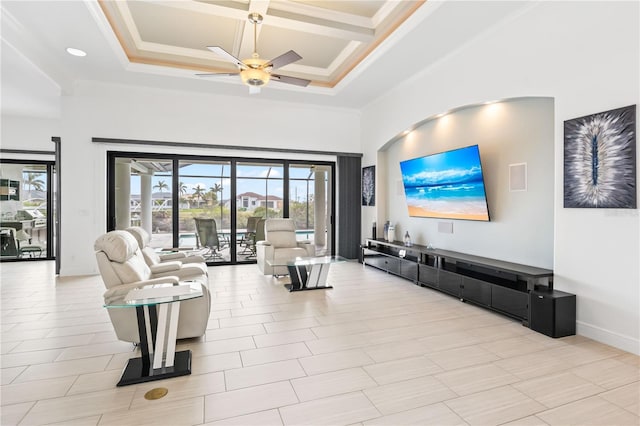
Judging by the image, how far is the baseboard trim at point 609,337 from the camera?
9.38ft

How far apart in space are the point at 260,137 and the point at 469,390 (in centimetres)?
584

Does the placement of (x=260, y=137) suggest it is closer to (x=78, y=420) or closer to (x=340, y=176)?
(x=340, y=176)

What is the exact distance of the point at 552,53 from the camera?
346 cm

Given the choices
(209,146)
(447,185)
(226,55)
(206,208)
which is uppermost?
(226,55)

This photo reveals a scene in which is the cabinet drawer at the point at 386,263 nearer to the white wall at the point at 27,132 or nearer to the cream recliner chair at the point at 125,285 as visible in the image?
the cream recliner chair at the point at 125,285

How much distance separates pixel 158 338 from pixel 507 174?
13.8ft

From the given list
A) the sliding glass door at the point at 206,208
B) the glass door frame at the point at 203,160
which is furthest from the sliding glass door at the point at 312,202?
the sliding glass door at the point at 206,208

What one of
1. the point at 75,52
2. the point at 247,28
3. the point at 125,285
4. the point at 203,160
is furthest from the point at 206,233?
the point at 125,285

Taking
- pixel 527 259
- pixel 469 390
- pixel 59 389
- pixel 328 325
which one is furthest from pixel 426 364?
pixel 59 389

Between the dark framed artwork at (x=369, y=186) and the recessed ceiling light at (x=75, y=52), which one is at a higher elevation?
the recessed ceiling light at (x=75, y=52)

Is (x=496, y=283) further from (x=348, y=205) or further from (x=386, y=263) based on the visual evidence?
(x=348, y=205)

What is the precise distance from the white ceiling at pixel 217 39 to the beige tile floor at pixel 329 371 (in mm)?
3363

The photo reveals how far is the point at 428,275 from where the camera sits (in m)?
5.01

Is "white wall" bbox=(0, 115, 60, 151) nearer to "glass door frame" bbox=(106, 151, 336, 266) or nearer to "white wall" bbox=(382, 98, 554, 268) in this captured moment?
"glass door frame" bbox=(106, 151, 336, 266)
